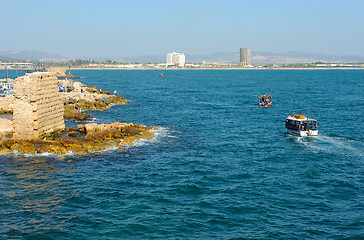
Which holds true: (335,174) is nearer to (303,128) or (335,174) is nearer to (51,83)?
(303,128)

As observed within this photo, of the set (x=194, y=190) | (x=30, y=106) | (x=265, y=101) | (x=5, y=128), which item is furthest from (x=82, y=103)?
(x=194, y=190)

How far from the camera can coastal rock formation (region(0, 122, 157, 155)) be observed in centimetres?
3644

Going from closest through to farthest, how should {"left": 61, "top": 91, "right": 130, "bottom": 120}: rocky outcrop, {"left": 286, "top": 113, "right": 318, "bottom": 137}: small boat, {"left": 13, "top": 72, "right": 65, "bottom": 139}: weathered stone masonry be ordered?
{"left": 13, "top": 72, "right": 65, "bottom": 139}: weathered stone masonry → {"left": 286, "top": 113, "right": 318, "bottom": 137}: small boat → {"left": 61, "top": 91, "right": 130, "bottom": 120}: rocky outcrop

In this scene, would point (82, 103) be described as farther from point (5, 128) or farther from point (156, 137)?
point (156, 137)

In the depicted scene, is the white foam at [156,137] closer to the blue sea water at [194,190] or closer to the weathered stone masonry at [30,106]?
the blue sea water at [194,190]

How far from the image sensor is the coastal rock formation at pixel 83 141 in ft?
120

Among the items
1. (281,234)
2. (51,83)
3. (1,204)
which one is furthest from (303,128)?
(1,204)

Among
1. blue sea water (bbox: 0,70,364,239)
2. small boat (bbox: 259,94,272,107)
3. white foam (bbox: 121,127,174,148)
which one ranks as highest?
small boat (bbox: 259,94,272,107)

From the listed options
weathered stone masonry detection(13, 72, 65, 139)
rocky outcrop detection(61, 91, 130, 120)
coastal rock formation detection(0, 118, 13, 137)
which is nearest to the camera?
weathered stone masonry detection(13, 72, 65, 139)

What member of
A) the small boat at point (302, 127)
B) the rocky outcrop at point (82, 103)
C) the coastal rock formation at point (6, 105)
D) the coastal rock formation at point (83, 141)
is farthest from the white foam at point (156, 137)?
the coastal rock formation at point (6, 105)

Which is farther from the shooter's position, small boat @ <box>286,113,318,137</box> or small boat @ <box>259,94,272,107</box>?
small boat @ <box>259,94,272,107</box>

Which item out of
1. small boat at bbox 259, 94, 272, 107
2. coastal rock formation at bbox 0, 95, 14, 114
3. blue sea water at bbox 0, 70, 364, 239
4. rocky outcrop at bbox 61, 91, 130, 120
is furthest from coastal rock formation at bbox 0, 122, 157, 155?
A: small boat at bbox 259, 94, 272, 107

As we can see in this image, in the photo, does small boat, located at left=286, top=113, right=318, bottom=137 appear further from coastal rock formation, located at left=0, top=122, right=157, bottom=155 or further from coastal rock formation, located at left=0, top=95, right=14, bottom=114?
coastal rock formation, located at left=0, top=95, right=14, bottom=114

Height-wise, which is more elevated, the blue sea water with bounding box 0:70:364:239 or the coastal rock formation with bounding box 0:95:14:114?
the coastal rock formation with bounding box 0:95:14:114
